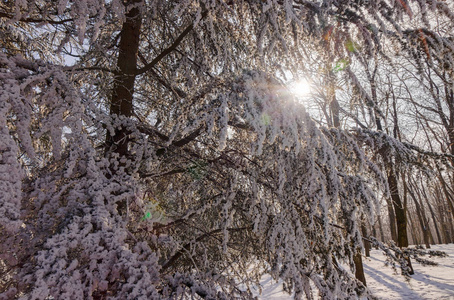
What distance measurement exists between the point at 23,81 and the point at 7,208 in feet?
2.82

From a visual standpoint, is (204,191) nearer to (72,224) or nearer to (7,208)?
(72,224)

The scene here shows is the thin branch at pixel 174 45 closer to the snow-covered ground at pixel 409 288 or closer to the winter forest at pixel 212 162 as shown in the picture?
the winter forest at pixel 212 162

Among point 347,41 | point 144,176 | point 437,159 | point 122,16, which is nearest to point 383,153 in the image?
point 437,159

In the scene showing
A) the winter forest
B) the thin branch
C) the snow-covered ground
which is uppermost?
the thin branch

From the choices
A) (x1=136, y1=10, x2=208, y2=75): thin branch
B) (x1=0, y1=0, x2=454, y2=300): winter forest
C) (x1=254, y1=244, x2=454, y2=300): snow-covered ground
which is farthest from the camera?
(x1=254, y1=244, x2=454, y2=300): snow-covered ground

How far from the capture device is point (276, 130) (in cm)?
208

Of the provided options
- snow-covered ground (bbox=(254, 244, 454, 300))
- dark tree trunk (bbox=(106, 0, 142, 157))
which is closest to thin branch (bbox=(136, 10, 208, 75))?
dark tree trunk (bbox=(106, 0, 142, 157))

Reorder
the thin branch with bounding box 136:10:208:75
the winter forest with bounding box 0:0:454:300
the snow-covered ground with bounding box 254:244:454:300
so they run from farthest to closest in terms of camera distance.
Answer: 1. the snow-covered ground with bounding box 254:244:454:300
2. the thin branch with bounding box 136:10:208:75
3. the winter forest with bounding box 0:0:454:300

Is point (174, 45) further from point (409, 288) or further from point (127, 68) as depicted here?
point (409, 288)

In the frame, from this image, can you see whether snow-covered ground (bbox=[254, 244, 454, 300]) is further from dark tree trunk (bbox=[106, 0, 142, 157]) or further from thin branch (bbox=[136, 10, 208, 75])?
thin branch (bbox=[136, 10, 208, 75])

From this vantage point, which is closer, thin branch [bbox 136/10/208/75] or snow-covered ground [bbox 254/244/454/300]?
thin branch [bbox 136/10/208/75]

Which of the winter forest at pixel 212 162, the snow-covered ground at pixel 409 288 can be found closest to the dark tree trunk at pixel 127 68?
the winter forest at pixel 212 162

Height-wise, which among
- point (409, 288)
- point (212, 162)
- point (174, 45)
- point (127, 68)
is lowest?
point (409, 288)

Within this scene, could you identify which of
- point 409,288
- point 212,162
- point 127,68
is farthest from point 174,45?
point 409,288
